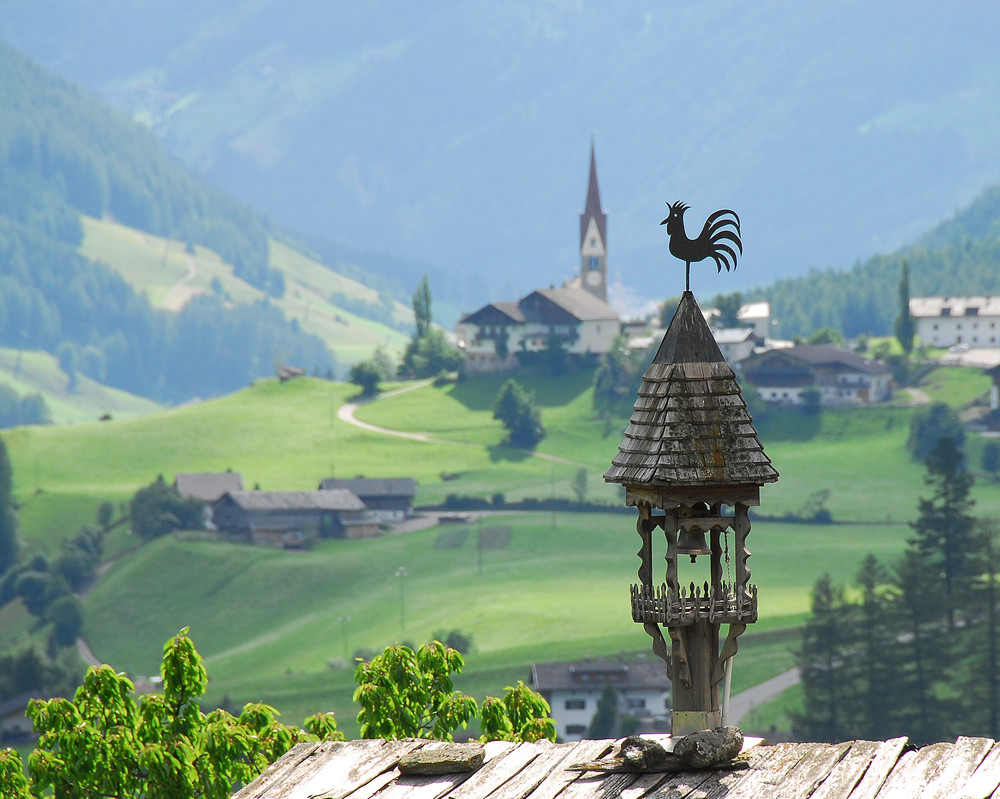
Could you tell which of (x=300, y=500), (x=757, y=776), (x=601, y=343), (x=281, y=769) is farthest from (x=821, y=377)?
(x=757, y=776)

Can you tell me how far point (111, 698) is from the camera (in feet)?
75.3

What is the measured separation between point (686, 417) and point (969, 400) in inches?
6077

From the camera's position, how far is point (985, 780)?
13.9 metres

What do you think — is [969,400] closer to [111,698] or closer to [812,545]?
[812,545]

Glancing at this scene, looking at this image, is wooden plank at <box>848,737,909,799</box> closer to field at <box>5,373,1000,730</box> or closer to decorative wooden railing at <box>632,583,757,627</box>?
decorative wooden railing at <box>632,583,757,627</box>

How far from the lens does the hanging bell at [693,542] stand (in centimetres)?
1585

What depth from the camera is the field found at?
112 meters

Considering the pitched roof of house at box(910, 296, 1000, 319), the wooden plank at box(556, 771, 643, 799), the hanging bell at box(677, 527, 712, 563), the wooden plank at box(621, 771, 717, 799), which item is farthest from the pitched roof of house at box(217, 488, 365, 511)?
the wooden plank at box(621, 771, 717, 799)

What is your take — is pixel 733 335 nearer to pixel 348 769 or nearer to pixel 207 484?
pixel 207 484

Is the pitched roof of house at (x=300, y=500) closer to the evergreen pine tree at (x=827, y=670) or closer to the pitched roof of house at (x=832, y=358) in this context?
the pitched roof of house at (x=832, y=358)

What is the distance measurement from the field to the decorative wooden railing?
8239 cm

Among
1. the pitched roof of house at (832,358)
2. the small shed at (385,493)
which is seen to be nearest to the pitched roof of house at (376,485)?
the small shed at (385,493)

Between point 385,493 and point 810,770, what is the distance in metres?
134

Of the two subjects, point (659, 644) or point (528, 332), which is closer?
point (659, 644)
